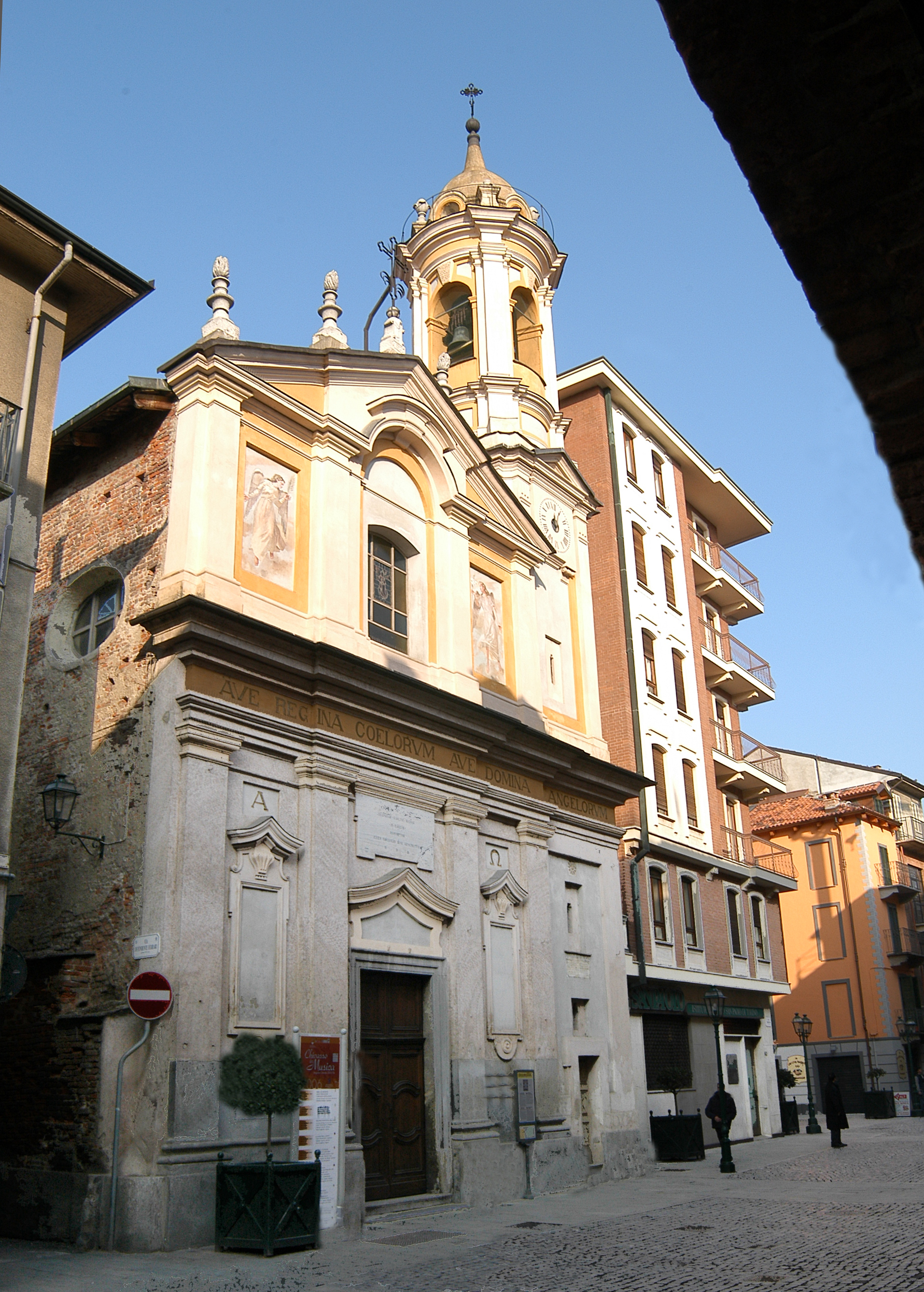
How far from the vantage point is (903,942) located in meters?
45.4

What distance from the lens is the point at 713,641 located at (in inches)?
1407

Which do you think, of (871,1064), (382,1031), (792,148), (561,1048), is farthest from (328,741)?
(871,1064)

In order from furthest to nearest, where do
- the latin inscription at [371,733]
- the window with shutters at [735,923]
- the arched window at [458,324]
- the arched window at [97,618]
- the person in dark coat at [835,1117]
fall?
the window with shutters at [735,923] < the arched window at [458,324] < the person in dark coat at [835,1117] < the arched window at [97,618] < the latin inscription at [371,733]

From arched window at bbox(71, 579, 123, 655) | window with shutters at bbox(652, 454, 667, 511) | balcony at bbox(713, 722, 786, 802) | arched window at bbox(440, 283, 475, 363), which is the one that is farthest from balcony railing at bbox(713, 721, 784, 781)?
arched window at bbox(71, 579, 123, 655)

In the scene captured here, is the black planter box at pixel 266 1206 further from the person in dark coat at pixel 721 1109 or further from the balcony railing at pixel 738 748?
the balcony railing at pixel 738 748

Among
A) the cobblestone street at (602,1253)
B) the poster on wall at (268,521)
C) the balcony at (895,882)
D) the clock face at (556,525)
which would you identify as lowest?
the cobblestone street at (602,1253)

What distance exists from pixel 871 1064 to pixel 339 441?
3593cm

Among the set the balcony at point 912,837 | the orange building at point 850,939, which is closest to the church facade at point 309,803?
the orange building at point 850,939

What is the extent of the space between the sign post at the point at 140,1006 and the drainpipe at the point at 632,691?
1418 cm

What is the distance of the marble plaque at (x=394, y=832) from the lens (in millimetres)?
16797

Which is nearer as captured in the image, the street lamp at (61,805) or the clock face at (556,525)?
the street lamp at (61,805)

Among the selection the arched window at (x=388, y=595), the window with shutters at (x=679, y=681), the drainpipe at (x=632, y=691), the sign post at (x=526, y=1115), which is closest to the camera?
the sign post at (x=526, y=1115)

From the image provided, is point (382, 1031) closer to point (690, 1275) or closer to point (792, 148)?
point (690, 1275)

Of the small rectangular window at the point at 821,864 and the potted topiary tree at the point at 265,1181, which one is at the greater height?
the small rectangular window at the point at 821,864
